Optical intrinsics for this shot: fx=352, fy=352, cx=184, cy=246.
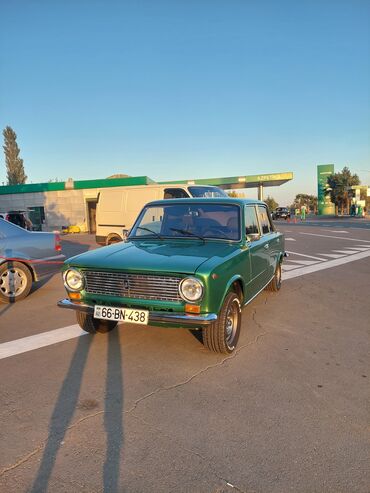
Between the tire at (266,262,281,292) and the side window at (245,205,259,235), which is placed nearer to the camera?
the side window at (245,205,259,235)

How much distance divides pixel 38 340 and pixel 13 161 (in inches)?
2441

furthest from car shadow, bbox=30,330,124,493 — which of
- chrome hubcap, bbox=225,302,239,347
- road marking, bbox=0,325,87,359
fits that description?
chrome hubcap, bbox=225,302,239,347

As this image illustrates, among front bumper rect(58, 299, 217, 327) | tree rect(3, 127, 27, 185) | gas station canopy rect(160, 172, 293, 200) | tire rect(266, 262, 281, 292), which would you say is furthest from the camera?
tree rect(3, 127, 27, 185)

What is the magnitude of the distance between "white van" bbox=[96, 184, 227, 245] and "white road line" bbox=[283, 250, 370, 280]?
3941 millimetres

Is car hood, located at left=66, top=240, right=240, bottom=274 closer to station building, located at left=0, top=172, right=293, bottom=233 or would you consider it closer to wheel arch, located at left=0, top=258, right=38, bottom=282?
wheel arch, located at left=0, top=258, right=38, bottom=282

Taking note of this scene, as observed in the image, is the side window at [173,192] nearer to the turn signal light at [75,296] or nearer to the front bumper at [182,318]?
the turn signal light at [75,296]

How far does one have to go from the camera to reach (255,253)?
16.1ft

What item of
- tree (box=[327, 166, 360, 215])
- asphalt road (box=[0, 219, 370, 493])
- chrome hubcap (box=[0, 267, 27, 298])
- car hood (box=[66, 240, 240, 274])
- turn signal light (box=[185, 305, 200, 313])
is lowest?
asphalt road (box=[0, 219, 370, 493])

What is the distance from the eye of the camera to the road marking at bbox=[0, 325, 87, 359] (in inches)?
165

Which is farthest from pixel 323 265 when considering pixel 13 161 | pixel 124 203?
pixel 13 161

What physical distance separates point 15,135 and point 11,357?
6582 centimetres

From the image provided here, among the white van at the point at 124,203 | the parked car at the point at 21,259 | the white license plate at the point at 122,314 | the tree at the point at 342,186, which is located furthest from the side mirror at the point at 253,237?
the tree at the point at 342,186

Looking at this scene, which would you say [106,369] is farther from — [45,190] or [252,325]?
[45,190]

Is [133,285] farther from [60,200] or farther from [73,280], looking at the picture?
[60,200]
